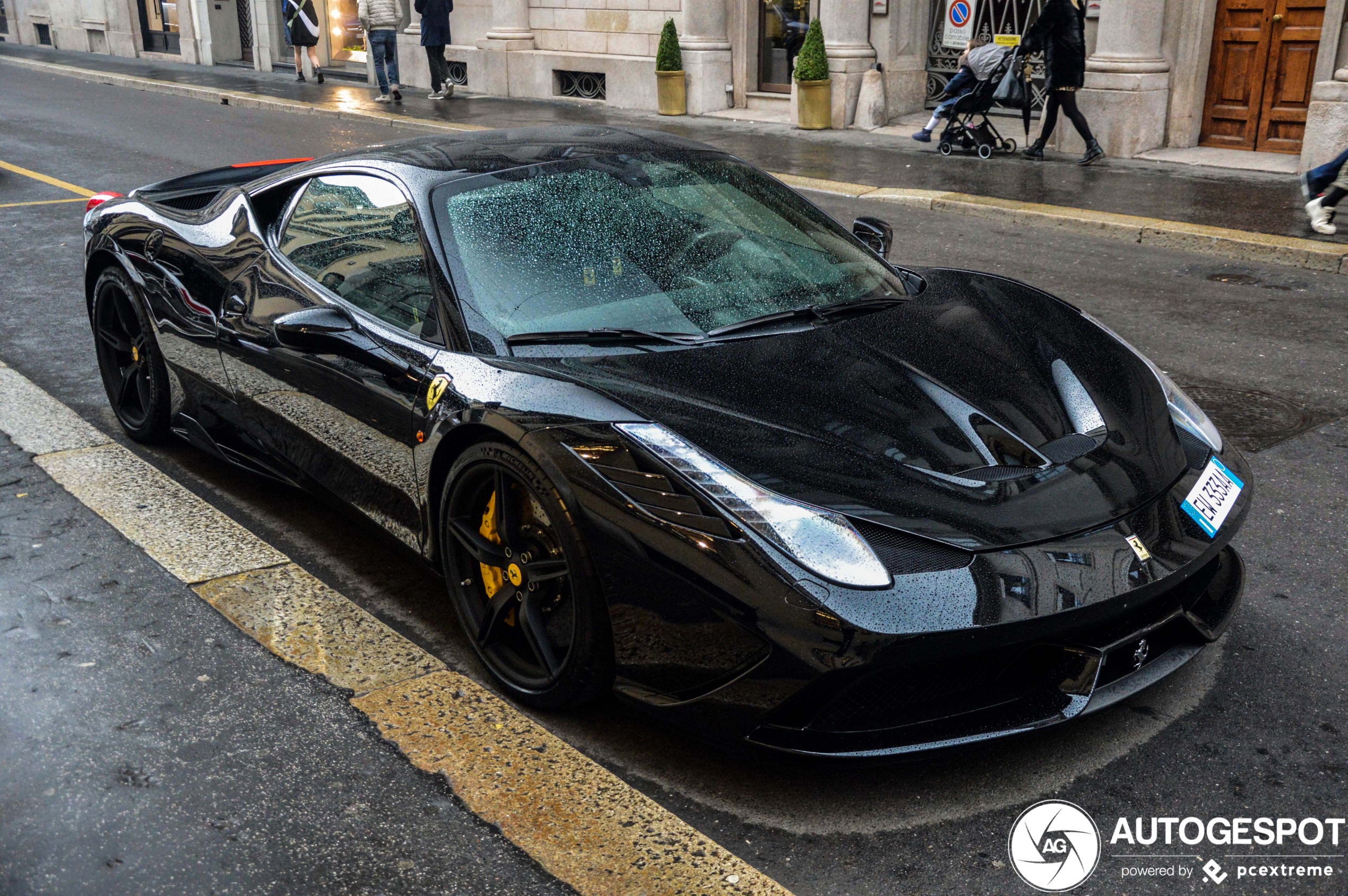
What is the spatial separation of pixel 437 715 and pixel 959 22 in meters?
14.7

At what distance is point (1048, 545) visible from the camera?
2781 millimetres

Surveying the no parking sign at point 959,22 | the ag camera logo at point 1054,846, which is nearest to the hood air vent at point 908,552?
the ag camera logo at point 1054,846

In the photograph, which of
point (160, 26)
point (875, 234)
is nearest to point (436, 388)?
point (875, 234)

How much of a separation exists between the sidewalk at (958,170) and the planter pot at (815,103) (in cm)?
25

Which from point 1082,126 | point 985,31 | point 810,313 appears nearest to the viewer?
point 810,313

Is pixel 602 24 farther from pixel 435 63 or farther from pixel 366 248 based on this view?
pixel 366 248

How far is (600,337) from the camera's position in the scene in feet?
11.3

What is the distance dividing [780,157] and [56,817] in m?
12.1

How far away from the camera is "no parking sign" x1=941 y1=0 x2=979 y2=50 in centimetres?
1589

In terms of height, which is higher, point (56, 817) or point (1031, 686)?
point (1031, 686)

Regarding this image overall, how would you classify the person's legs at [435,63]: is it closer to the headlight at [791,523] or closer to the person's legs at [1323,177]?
the person's legs at [1323,177]

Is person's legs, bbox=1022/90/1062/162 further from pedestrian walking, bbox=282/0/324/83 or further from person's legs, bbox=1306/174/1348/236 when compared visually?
pedestrian walking, bbox=282/0/324/83

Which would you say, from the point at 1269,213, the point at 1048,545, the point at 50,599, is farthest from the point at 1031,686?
the point at 1269,213

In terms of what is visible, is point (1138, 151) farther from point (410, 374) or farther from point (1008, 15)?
point (410, 374)
